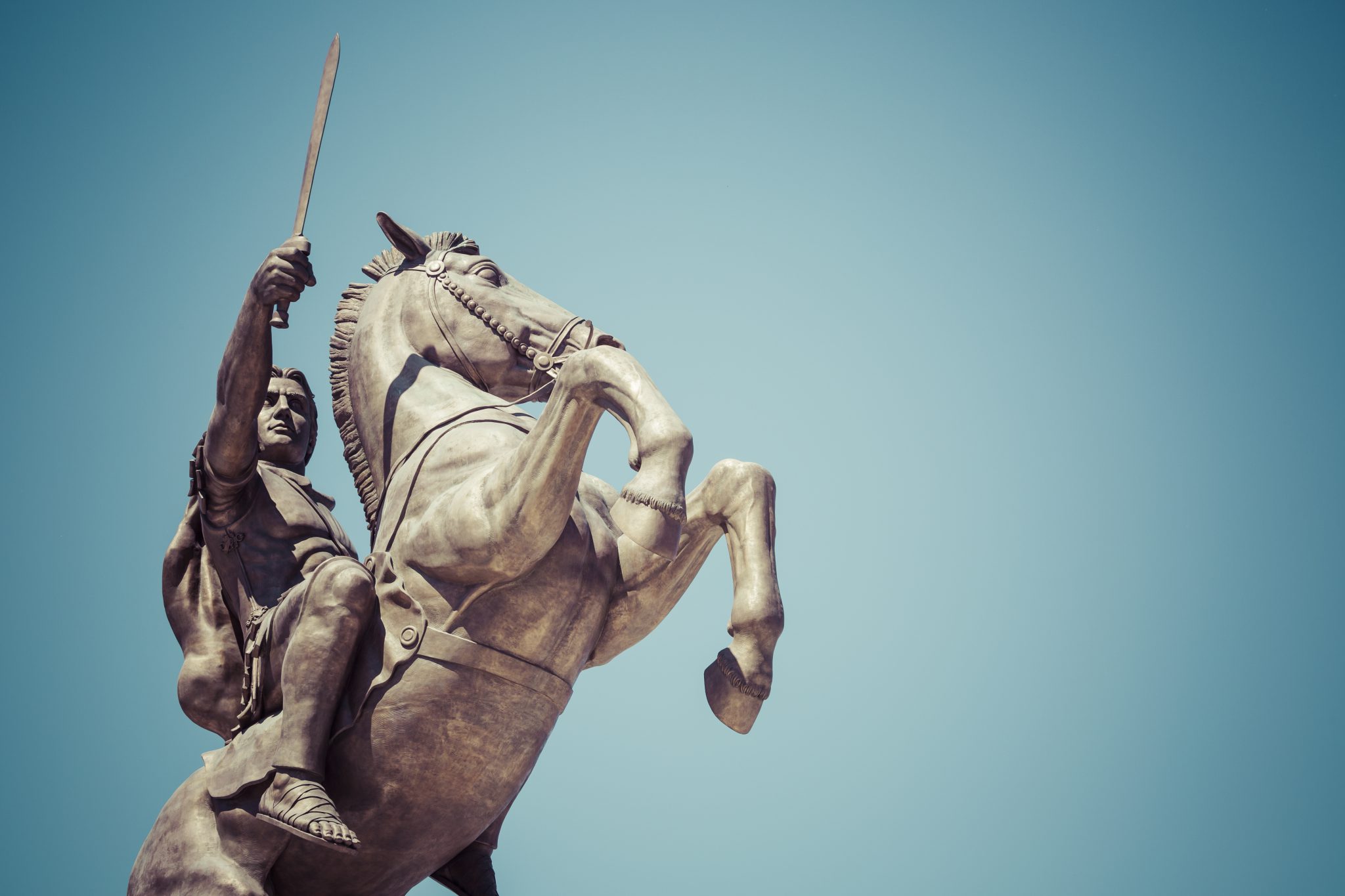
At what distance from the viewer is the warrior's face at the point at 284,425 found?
5582 millimetres

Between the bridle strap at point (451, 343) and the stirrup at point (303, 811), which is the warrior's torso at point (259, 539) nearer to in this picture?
the bridle strap at point (451, 343)

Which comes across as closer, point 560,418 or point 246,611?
point 560,418

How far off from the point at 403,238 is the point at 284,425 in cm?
96

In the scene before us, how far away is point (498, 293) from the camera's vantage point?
5.12 meters

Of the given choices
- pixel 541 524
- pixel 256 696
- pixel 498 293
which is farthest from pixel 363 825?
pixel 498 293

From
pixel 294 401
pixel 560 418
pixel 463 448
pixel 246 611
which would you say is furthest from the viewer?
pixel 294 401

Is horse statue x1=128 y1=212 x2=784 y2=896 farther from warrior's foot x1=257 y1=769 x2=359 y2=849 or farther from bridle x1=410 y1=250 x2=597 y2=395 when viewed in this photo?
bridle x1=410 y1=250 x2=597 y2=395

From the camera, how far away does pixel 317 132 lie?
16.7ft

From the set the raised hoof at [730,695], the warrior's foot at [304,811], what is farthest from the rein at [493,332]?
the raised hoof at [730,695]

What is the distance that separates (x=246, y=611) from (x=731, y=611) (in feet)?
6.14

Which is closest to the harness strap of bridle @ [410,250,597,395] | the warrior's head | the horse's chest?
bridle @ [410,250,597,395]

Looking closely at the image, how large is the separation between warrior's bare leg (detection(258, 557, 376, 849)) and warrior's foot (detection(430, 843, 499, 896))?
1.00 meters

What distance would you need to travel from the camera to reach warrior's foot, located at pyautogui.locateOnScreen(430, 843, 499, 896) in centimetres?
514

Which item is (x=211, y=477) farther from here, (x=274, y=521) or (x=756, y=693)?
(x=756, y=693)
